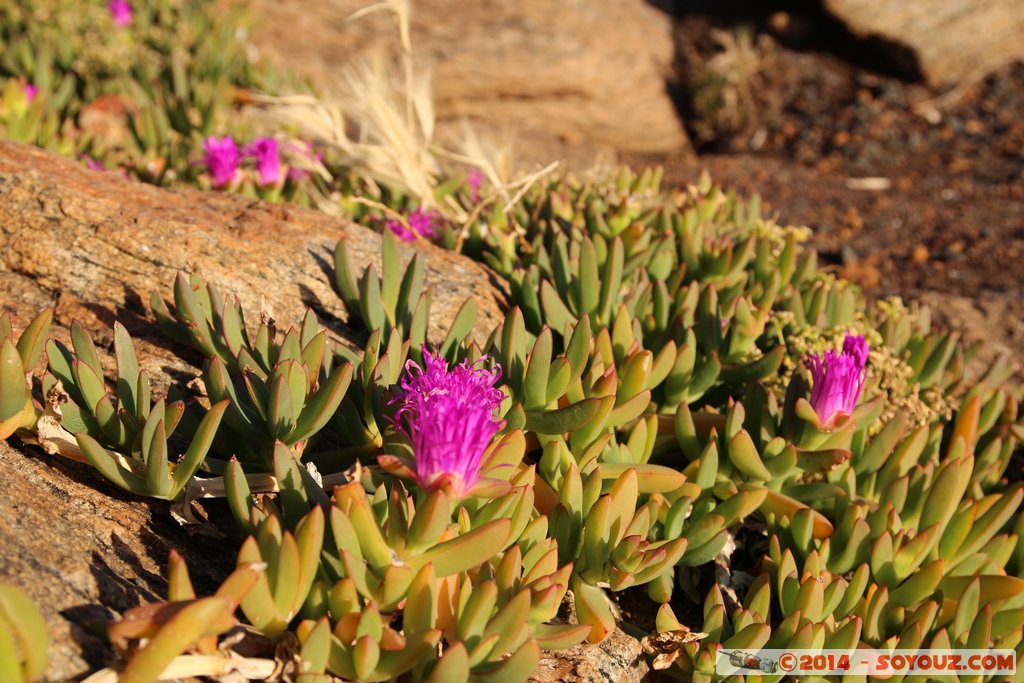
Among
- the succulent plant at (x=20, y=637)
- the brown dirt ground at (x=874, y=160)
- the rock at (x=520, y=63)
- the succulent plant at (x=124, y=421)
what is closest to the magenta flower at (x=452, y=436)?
the succulent plant at (x=124, y=421)

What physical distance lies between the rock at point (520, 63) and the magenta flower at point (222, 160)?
9.55 ft

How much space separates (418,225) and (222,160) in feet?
2.74

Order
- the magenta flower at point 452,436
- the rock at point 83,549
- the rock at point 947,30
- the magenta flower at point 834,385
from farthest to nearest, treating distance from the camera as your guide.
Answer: the rock at point 947,30
the magenta flower at point 834,385
the magenta flower at point 452,436
the rock at point 83,549

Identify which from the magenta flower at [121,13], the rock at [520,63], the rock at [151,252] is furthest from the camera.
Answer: the rock at [520,63]

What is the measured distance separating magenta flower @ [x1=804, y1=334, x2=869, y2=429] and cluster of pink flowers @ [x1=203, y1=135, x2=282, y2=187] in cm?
230

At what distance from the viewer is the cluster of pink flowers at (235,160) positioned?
3711mm

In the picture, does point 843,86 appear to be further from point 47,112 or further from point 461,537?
point 461,537

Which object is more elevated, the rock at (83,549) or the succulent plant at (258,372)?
the succulent plant at (258,372)

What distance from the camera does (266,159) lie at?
12.3 feet

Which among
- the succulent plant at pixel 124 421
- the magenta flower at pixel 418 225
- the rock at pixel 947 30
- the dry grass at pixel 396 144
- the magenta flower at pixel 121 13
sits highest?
the rock at pixel 947 30

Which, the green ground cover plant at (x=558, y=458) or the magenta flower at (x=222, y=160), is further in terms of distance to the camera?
the magenta flower at (x=222, y=160)

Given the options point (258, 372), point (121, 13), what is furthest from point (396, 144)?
point (121, 13)

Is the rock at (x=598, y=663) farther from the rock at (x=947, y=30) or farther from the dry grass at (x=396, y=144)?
the rock at (x=947, y=30)

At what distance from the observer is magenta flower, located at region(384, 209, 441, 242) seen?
11.4 ft
